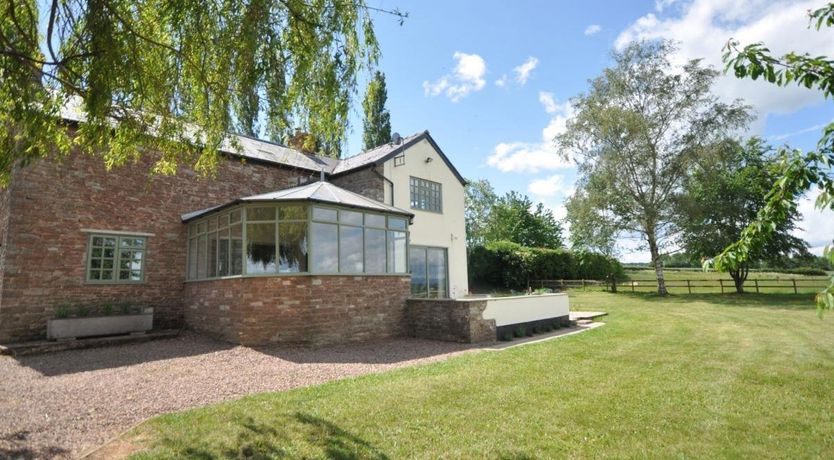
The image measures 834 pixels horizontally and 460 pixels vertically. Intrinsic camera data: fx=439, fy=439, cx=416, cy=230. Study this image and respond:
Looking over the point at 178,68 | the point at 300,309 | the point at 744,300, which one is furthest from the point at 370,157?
the point at 744,300

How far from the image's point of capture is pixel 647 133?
23.0 metres

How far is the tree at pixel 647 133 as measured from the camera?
22844 mm

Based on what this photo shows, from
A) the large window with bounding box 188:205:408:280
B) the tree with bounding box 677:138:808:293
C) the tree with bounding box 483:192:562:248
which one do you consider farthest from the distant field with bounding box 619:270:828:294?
the large window with bounding box 188:205:408:280

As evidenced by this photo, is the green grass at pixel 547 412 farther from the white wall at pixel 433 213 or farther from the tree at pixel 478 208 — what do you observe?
the tree at pixel 478 208

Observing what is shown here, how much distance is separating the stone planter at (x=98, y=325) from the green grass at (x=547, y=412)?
22.6 ft

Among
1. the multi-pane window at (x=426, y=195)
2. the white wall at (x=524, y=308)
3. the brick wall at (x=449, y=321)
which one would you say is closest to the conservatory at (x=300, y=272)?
the brick wall at (x=449, y=321)

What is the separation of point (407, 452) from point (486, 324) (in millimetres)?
7005

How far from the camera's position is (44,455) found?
4.07 metres

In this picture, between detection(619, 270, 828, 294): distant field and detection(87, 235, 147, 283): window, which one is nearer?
detection(87, 235, 147, 283): window

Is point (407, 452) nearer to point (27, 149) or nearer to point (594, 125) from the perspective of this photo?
point (27, 149)

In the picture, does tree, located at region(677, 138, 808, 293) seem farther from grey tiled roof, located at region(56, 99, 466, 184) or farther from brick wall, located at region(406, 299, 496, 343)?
brick wall, located at region(406, 299, 496, 343)

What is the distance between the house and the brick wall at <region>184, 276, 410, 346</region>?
2 centimetres

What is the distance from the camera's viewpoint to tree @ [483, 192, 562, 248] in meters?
40.9

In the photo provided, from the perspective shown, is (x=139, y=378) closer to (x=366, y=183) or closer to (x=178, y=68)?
(x=178, y=68)
